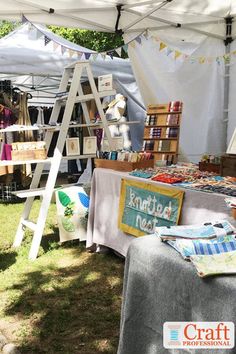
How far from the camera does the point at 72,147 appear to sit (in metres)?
3.76

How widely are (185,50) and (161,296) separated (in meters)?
4.67

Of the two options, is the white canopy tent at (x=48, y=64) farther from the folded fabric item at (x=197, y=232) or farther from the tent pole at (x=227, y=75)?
the folded fabric item at (x=197, y=232)

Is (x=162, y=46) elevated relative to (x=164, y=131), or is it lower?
elevated

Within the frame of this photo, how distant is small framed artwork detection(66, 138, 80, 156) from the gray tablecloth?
2.34 meters

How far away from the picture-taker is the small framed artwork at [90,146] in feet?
12.5

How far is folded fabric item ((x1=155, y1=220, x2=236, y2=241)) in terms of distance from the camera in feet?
4.78

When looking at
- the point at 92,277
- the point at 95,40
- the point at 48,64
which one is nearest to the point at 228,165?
the point at 92,277

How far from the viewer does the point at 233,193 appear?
228cm

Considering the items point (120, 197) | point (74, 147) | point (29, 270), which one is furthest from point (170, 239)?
point (74, 147)

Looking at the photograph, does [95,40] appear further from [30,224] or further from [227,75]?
[30,224]

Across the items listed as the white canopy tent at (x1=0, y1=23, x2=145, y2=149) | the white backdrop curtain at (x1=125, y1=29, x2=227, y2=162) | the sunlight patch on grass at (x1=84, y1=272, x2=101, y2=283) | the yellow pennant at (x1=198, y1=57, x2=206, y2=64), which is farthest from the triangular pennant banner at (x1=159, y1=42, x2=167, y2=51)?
the sunlight patch on grass at (x1=84, y1=272, x2=101, y2=283)

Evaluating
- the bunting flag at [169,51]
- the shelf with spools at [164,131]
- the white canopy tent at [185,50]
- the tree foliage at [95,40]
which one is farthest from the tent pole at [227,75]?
the tree foliage at [95,40]

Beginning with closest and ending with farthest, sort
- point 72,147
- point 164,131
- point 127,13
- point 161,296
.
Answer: point 161,296 → point 72,147 → point 164,131 → point 127,13

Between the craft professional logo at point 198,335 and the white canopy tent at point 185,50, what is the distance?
3.95 m
